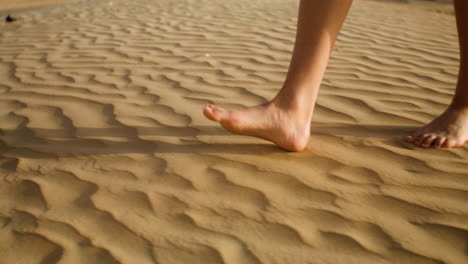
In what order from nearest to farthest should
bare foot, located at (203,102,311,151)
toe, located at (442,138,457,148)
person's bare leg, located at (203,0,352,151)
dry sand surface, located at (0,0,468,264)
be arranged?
dry sand surface, located at (0,0,468,264) < person's bare leg, located at (203,0,352,151) < bare foot, located at (203,102,311,151) < toe, located at (442,138,457,148)

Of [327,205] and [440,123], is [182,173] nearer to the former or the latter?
[327,205]

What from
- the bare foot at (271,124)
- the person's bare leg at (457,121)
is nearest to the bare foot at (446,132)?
the person's bare leg at (457,121)

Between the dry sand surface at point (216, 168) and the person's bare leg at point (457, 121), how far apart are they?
65 millimetres

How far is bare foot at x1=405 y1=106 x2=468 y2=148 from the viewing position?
6.03 feet

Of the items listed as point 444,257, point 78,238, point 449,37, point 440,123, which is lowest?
point 78,238

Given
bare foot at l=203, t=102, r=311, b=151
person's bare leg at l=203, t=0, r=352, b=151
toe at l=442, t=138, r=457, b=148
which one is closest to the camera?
person's bare leg at l=203, t=0, r=352, b=151

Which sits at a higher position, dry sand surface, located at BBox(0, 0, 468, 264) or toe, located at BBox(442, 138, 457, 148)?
toe, located at BBox(442, 138, 457, 148)

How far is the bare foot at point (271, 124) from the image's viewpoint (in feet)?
5.59

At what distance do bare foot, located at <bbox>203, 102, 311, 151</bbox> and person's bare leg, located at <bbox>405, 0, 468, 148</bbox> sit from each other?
54 centimetres

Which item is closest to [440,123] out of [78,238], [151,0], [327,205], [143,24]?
[327,205]

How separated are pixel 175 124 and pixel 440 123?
130 cm

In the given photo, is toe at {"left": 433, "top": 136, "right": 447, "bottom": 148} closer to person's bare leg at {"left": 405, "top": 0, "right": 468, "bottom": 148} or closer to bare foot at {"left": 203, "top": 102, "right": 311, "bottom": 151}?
person's bare leg at {"left": 405, "top": 0, "right": 468, "bottom": 148}

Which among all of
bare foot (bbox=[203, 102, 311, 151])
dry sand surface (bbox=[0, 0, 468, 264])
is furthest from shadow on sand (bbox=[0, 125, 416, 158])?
bare foot (bbox=[203, 102, 311, 151])

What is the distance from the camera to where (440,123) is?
1903 millimetres
